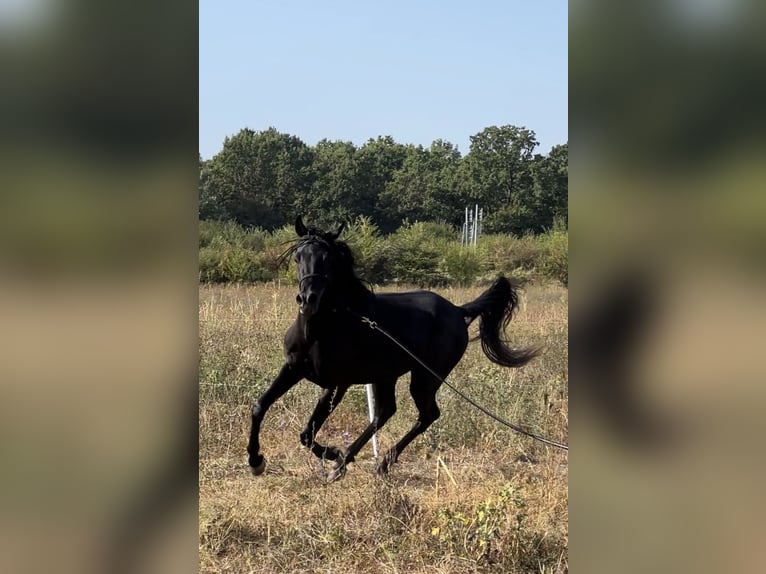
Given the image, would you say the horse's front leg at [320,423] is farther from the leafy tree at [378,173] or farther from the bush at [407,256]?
the leafy tree at [378,173]

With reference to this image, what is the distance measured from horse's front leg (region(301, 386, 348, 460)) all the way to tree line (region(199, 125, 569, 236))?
17.4 metres

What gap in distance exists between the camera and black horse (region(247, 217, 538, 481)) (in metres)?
4.19

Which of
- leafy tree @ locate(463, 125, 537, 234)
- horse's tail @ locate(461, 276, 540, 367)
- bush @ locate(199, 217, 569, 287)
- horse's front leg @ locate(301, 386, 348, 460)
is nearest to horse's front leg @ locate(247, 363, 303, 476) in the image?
horse's front leg @ locate(301, 386, 348, 460)

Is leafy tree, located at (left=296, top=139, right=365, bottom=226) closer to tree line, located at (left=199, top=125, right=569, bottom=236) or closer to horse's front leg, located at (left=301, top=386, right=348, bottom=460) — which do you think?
tree line, located at (left=199, top=125, right=569, bottom=236)

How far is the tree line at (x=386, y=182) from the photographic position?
2402 cm

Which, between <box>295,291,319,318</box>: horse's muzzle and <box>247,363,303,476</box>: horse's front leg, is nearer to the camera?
<box>295,291,319,318</box>: horse's muzzle

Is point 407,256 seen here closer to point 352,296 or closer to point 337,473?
point 352,296
